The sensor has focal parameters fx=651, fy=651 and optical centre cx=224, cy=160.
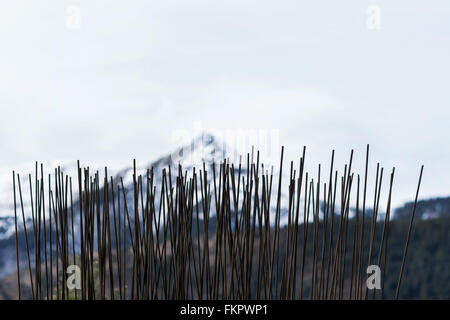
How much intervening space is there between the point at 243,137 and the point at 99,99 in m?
1.67

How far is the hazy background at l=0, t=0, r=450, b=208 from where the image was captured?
621 centimetres

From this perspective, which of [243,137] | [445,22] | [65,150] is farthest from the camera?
[243,137]

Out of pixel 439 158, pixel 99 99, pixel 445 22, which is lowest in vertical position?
pixel 439 158

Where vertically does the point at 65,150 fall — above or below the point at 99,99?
below

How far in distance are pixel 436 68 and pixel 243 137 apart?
2.24 m

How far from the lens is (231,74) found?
6742mm

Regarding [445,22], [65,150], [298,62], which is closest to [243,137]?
[298,62]

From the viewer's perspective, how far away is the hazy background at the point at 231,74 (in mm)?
6211

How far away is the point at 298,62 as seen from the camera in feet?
21.1
